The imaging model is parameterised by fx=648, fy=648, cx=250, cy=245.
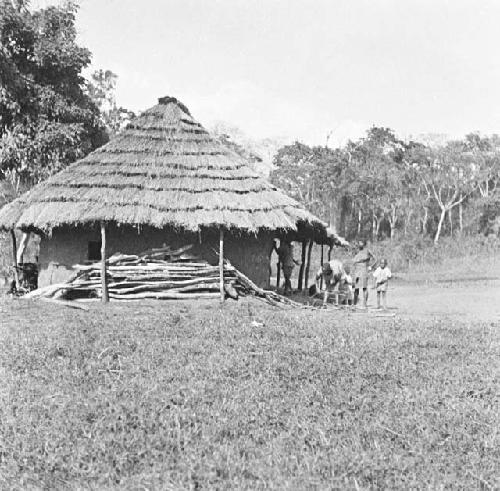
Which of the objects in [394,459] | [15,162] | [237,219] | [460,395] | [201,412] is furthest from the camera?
[15,162]

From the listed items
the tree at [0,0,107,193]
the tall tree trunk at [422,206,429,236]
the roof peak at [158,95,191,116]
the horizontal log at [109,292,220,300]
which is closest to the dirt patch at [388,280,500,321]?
the horizontal log at [109,292,220,300]

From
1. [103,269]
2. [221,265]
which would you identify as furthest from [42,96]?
[221,265]

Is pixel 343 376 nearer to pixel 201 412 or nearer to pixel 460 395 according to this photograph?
pixel 460 395

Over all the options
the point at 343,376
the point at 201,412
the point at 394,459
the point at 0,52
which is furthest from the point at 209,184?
the point at 394,459

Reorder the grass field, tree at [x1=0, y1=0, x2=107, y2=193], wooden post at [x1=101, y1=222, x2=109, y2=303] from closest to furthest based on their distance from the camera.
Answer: the grass field, wooden post at [x1=101, y1=222, x2=109, y2=303], tree at [x1=0, y1=0, x2=107, y2=193]

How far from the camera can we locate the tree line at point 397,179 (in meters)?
41.9

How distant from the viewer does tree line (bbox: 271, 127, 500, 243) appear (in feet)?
138

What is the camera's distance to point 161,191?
1345 centimetres

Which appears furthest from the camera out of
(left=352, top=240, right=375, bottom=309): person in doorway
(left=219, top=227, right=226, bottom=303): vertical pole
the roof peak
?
the roof peak

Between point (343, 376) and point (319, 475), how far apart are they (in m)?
2.31

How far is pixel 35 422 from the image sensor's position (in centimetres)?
498

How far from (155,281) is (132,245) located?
97 cm

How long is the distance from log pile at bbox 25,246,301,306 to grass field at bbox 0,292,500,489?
13.8 ft

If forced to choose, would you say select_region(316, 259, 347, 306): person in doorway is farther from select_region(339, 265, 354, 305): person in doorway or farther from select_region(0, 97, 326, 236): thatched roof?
select_region(0, 97, 326, 236): thatched roof
